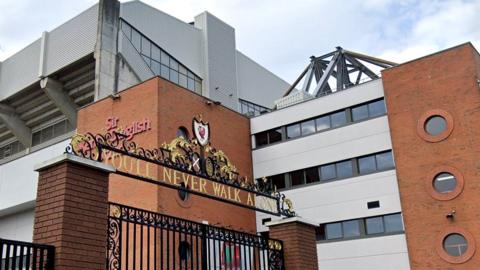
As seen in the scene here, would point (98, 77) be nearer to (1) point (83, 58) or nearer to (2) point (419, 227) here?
(1) point (83, 58)

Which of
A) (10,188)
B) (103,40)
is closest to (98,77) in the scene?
(103,40)

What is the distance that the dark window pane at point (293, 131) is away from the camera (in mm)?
28312

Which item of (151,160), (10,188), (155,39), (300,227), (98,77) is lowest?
(300,227)

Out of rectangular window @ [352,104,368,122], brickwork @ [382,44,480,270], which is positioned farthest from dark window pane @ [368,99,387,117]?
brickwork @ [382,44,480,270]

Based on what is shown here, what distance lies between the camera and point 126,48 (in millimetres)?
30641

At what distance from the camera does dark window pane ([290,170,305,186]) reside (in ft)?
90.0

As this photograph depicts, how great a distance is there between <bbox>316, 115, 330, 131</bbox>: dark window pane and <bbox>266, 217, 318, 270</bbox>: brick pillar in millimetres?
17479

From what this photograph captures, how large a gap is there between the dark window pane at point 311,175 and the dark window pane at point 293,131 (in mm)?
2093

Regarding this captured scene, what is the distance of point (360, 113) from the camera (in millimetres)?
26516

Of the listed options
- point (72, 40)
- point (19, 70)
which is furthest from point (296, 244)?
point (19, 70)

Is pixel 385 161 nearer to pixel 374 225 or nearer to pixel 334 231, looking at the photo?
pixel 374 225

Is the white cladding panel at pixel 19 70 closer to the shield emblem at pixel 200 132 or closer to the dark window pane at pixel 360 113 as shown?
the dark window pane at pixel 360 113

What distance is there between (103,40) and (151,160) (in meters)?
23.4

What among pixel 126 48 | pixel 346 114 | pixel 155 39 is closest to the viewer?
pixel 346 114
